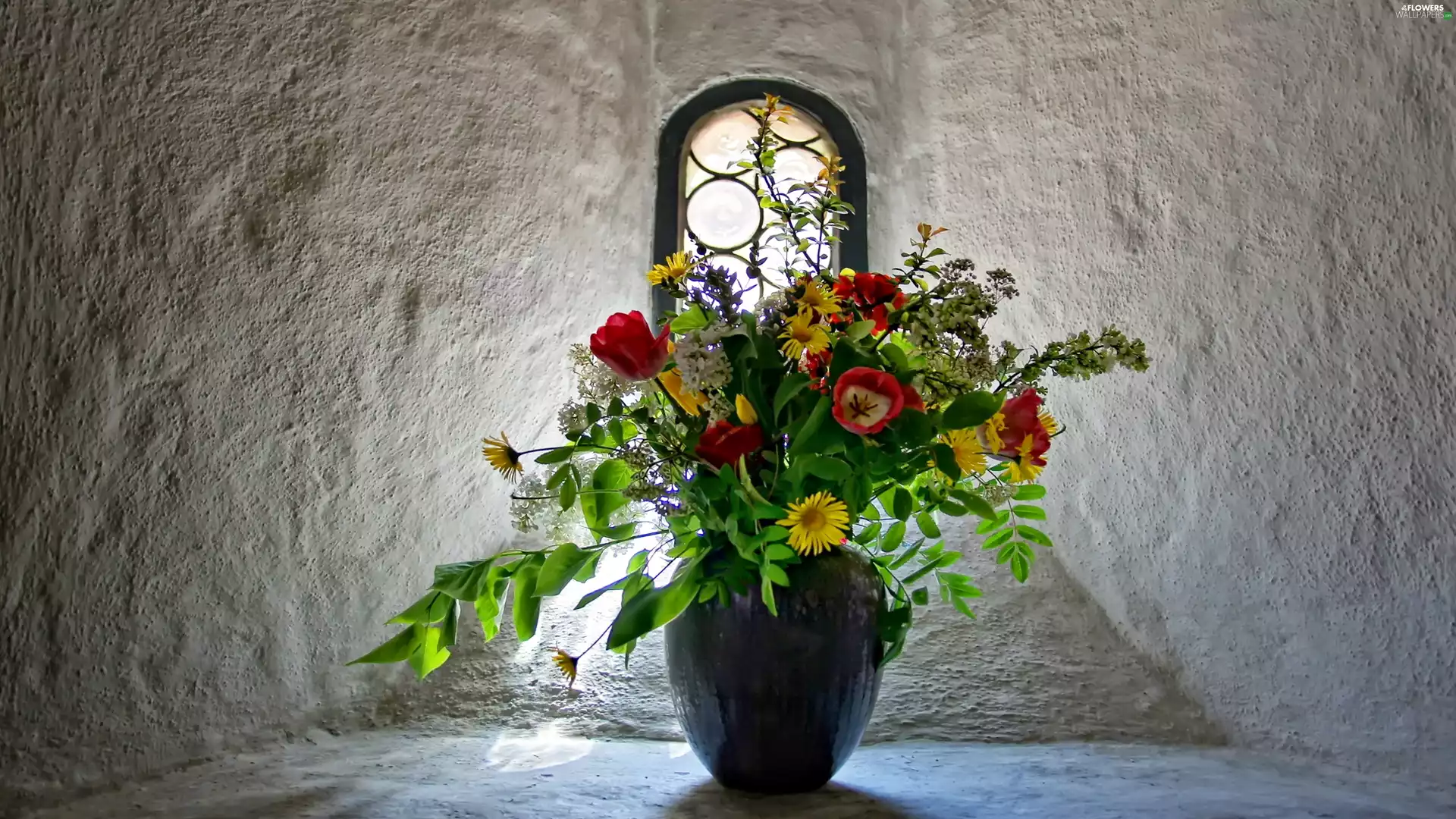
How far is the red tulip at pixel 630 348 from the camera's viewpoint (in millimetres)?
774

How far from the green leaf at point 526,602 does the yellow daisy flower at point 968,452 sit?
0.35 m

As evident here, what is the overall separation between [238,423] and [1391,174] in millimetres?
1015

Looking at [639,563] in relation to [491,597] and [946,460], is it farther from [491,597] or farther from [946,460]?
[946,460]

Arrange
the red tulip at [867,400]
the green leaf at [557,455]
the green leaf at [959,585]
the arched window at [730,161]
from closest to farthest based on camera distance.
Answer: the red tulip at [867,400] < the green leaf at [557,455] < the green leaf at [959,585] < the arched window at [730,161]

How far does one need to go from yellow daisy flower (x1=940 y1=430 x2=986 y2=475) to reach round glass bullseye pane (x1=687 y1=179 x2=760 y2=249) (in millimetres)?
878

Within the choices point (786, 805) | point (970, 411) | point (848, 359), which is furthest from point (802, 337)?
point (786, 805)

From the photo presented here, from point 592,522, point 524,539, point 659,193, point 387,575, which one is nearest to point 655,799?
point 592,522

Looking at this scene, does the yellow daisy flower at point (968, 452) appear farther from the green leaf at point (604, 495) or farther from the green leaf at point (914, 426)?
Result: the green leaf at point (604, 495)

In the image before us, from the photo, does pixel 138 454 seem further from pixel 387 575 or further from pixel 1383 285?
pixel 1383 285

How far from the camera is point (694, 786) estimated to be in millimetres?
887

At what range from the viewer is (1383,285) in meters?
0.85

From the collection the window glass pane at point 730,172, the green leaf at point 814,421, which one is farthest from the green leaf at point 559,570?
the window glass pane at point 730,172

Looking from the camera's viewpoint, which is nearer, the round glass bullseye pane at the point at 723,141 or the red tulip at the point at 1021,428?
the red tulip at the point at 1021,428

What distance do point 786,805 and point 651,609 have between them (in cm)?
20
